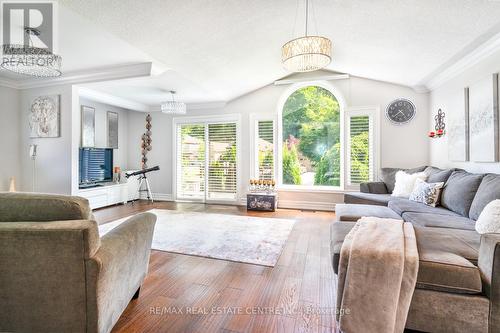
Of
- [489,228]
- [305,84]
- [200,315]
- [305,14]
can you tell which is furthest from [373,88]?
[200,315]

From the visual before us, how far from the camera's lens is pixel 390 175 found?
450cm

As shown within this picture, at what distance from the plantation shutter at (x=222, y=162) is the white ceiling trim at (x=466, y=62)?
4.00 meters

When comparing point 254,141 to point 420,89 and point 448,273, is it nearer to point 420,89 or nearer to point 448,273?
point 420,89

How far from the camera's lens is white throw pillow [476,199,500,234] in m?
1.91

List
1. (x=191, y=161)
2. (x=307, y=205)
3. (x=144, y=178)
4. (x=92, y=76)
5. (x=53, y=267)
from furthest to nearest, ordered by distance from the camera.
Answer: (x=144, y=178), (x=191, y=161), (x=307, y=205), (x=92, y=76), (x=53, y=267)

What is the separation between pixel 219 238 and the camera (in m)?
3.43

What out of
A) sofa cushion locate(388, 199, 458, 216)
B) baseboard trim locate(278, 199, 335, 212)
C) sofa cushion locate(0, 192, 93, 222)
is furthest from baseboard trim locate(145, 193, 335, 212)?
sofa cushion locate(0, 192, 93, 222)

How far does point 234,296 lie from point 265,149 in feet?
13.1

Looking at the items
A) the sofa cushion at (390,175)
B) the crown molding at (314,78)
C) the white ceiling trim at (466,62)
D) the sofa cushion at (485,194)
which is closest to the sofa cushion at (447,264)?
the sofa cushion at (485,194)

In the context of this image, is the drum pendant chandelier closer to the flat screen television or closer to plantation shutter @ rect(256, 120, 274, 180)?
plantation shutter @ rect(256, 120, 274, 180)

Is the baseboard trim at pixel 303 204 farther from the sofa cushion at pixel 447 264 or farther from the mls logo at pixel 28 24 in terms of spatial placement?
the mls logo at pixel 28 24

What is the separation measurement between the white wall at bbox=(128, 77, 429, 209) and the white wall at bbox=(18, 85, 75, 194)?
7.71 feet

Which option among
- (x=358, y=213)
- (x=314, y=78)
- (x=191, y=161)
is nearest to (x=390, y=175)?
(x=358, y=213)

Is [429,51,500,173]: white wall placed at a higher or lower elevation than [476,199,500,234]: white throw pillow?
higher
